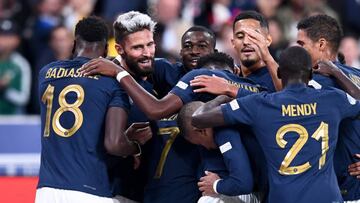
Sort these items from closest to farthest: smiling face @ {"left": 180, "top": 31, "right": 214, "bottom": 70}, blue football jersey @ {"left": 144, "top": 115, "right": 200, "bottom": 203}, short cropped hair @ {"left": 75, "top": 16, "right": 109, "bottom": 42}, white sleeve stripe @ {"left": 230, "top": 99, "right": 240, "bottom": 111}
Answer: white sleeve stripe @ {"left": 230, "top": 99, "right": 240, "bottom": 111} < short cropped hair @ {"left": 75, "top": 16, "right": 109, "bottom": 42} < blue football jersey @ {"left": 144, "top": 115, "right": 200, "bottom": 203} < smiling face @ {"left": 180, "top": 31, "right": 214, "bottom": 70}

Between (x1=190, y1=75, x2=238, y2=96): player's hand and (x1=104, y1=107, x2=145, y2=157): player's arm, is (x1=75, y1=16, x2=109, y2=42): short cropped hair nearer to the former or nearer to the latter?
(x1=104, y1=107, x2=145, y2=157): player's arm

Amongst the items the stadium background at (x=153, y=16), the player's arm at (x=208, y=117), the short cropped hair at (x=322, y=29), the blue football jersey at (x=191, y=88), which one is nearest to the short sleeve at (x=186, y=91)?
the blue football jersey at (x=191, y=88)

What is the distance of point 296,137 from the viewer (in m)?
7.21

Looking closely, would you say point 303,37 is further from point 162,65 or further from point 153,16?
point 153,16

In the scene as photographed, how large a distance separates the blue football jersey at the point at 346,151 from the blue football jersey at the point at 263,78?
47 cm

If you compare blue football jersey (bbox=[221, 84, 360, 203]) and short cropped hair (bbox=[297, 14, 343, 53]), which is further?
short cropped hair (bbox=[297, 14, 343, 53])

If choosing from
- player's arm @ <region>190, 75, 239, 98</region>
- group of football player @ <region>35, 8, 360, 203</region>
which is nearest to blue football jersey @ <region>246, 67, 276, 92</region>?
group of football player @ <region>35, 8, 360, 203</region>

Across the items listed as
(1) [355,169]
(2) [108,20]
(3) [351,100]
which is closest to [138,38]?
(3) [351,100]

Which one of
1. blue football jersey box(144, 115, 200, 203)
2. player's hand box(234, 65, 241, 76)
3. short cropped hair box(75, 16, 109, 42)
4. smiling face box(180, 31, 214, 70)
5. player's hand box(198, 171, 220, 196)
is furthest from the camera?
smiling face box(180, 31, 214, 70)

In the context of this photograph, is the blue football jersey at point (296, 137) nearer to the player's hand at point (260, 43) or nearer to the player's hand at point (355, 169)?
the player's hand at point (355, 169)

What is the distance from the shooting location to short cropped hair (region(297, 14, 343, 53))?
819 cm

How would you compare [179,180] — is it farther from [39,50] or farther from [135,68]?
[39,50]

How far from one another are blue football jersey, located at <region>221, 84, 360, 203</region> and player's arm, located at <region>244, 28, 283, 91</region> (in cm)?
A: 74

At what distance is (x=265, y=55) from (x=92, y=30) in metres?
1.43
